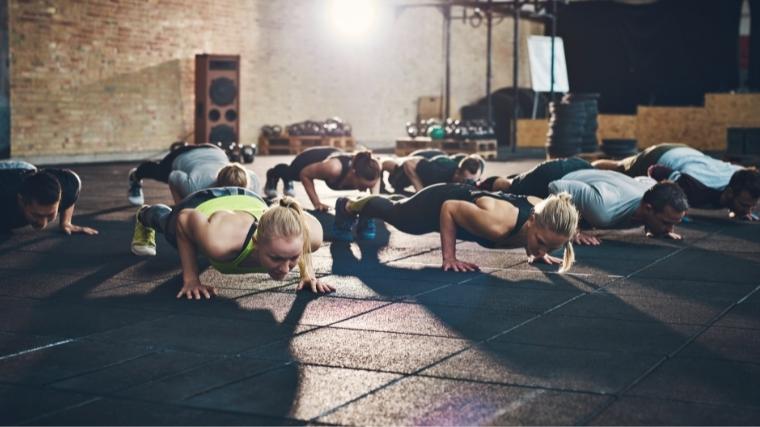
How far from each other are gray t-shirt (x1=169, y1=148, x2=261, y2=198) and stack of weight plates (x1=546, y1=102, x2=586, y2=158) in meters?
8.24

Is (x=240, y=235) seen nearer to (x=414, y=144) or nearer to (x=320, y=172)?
(x=320, y=172)

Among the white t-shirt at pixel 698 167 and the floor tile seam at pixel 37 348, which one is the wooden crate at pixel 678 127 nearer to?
the white t-shirt at pixel 698 167

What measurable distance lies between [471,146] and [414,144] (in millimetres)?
866

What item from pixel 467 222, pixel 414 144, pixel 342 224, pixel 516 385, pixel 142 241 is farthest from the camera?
pixel 414 144

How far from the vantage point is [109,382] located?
3098 mm

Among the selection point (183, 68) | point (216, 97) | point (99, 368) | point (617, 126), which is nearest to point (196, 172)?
point (99, 368)

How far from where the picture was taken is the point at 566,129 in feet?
48.0

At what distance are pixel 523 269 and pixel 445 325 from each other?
1.56 metres

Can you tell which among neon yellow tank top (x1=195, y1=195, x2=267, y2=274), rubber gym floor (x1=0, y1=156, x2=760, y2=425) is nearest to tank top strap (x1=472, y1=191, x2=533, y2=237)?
rubber gym floor (x1=0, y1=156, x2=760, y2=425)

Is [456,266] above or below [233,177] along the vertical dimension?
below

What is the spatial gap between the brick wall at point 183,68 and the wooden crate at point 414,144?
2429mm

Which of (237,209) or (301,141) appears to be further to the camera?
(301,141)

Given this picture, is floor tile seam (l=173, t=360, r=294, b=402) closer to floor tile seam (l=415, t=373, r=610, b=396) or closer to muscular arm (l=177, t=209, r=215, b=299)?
floor tile seam (l=415, t=373, r=610, b=396)

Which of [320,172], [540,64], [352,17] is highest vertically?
[352,17]
